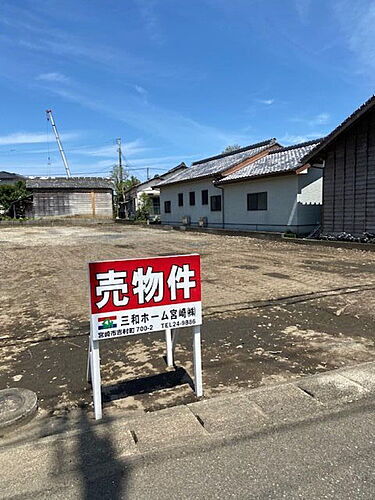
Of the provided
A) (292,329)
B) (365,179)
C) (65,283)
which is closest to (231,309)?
(292,329)

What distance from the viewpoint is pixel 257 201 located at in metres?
17.2

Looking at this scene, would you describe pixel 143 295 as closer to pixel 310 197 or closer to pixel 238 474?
pixel 238 474

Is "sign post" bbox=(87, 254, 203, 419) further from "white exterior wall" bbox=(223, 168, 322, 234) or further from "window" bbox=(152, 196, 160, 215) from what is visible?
"window" bbox=(152, 196, 160, 215)

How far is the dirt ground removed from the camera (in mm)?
3012

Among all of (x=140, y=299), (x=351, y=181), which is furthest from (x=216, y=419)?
(x=351, y=181)

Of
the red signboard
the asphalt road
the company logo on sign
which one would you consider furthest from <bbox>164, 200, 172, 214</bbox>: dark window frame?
the asphalt road

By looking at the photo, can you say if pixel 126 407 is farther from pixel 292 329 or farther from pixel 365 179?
pixel 365 179

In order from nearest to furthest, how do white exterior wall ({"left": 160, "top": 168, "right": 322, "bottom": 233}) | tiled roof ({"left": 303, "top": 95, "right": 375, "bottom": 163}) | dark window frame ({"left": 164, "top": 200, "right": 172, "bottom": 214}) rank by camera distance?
tiled roof ({"left": 303, "top": 95, "right": 375, "bottom": 163}) < white exterior wall ({"left": 160, "top": 168, "right": 322, "bottom": 233}) < dark window frame ({"left": 164, "top": 200, "right": 172, "bottom": 214})

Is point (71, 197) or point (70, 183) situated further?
point (70, 183)

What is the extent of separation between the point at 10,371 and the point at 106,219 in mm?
32157

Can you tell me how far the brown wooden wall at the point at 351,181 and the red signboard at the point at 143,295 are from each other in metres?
10.9

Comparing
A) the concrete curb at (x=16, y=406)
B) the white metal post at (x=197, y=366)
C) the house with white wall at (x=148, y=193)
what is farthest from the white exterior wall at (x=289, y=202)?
the house with white wall at (x=148, y=193)

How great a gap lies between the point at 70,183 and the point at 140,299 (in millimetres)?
36539

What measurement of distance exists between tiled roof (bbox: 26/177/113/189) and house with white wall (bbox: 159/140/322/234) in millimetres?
13674
